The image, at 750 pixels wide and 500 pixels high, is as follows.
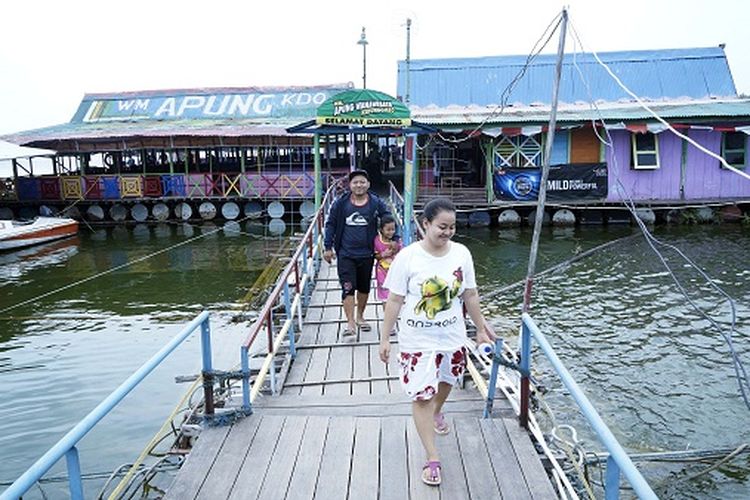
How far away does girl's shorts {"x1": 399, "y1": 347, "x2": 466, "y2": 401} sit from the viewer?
305cm

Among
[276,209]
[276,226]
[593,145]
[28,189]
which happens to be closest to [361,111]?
[276,226]

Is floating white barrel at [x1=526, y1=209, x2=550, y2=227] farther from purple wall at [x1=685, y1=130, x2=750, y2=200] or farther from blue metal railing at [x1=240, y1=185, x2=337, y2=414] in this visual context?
blue metal railing at [x1=240, y1=185, x2=337, y2=414]

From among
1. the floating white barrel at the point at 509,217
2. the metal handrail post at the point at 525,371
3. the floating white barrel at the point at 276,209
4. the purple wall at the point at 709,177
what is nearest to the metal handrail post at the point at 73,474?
the metal handrail post at the point at 525,371

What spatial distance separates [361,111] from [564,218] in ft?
42.5

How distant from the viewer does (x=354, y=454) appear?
3.35 metres

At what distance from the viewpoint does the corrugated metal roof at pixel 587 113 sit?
1808cm

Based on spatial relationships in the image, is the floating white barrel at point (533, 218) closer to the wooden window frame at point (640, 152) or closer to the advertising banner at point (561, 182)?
the advertising banner at point (561, 182)

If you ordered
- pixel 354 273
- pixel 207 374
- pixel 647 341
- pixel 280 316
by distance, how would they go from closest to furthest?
pixel 207 374 → pixel 354 273 → pixel 280 316 → pixel 647 341

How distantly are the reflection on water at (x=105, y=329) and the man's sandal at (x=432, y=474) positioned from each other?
3.98m

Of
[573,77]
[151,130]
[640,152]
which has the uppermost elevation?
[573,77]

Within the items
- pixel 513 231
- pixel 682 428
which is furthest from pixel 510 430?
pixel 513 231

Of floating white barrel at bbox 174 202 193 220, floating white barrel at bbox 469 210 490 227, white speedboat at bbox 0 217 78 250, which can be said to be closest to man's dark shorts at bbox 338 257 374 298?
floating white barrel at bbox 469 210 490 227

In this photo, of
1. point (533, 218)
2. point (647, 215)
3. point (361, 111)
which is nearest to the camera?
point (361, 111)

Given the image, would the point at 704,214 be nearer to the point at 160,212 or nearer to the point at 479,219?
the point at 479,219
